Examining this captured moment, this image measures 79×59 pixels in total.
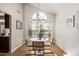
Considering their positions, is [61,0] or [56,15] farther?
[56,15]

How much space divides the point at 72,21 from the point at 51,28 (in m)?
0.36

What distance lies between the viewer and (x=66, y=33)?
2.52 m

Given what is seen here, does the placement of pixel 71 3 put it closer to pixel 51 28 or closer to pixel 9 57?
pixel 51 28

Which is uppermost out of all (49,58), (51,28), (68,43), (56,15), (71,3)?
(71,3)

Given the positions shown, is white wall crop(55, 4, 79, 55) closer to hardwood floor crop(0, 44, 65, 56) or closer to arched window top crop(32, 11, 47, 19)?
hardwood floor crop(0, 44, 65, 56)

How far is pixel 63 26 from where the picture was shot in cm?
253

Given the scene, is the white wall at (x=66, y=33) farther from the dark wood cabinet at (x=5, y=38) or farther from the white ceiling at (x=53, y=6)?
the dark wood cabinet at (x=5, y=38)

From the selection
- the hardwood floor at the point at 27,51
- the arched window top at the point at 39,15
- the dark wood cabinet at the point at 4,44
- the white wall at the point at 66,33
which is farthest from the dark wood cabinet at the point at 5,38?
the white wall at the point at 66,33

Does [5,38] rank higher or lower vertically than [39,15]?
lower

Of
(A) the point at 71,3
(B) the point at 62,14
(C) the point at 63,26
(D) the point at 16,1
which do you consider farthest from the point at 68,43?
(D) the point at 16,1

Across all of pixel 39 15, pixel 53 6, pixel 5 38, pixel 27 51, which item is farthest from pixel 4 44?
pixel 53 6

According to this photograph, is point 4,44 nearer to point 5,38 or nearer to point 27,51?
point 5,38

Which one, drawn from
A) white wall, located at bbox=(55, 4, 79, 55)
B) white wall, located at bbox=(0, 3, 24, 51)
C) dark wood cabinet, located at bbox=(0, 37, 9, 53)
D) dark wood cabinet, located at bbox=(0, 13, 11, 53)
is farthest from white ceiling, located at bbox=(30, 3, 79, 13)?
dark wood cabinet, located at bbox=(0, 37, 9, 53)

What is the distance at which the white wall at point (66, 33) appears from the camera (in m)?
2.44
